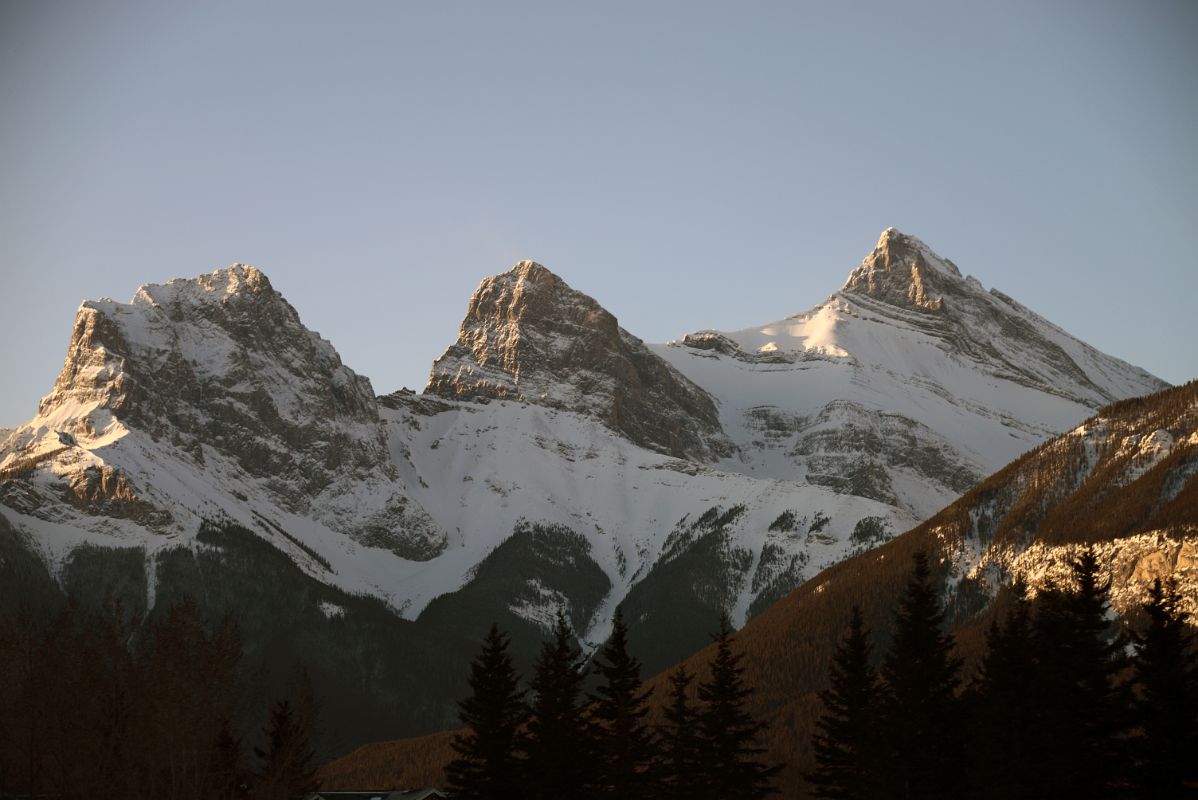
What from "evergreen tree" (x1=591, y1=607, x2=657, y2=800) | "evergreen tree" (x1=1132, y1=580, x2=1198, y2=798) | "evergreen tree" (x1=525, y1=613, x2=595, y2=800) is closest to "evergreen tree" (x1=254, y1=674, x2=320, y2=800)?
"evergreen tree" (x1=525, y1=613, x2=595, y2=800)

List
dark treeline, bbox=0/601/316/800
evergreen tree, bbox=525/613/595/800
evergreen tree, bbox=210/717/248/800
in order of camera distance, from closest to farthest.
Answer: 1. evergreen tree, bbox=525/613/595/800
2. dark treeline, bbox=0/601/316/800
3. evergreen tree, bbox=210/717/248/800

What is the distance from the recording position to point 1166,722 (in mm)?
83625

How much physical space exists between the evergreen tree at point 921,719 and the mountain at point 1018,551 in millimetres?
29327

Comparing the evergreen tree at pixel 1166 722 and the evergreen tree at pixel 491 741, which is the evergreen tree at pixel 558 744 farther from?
the evergreen tree at pixel 1166 722

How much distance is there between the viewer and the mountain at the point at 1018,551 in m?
132

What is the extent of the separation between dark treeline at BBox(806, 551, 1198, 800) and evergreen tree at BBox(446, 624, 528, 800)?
1800 centimetres

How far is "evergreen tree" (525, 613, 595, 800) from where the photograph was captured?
3944 inches

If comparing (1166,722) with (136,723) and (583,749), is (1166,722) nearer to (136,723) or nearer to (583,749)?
(583,749)

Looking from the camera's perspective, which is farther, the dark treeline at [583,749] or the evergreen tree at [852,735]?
the dark treeline at [583,749]

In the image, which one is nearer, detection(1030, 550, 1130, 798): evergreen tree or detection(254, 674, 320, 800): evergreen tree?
detection(1030, 550, 1130, 798): evergreen tree

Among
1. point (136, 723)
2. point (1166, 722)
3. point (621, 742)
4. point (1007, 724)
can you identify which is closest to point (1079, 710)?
point (1007, 724)

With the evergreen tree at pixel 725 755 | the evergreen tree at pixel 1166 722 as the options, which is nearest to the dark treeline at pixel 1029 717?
the evergreen tree at pixel 1166 722

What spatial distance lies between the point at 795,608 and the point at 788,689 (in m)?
24.6

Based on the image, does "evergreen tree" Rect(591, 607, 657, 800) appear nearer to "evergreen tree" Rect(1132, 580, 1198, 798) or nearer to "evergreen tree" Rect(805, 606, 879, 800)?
"evergreen tree" Rect(805, 606, 879, 800)
